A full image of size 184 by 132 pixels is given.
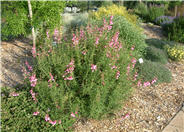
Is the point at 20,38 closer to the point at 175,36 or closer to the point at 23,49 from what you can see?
the point at 23,49

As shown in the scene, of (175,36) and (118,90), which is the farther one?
(175,36)

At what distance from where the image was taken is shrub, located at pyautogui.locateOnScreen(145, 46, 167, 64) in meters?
5.49

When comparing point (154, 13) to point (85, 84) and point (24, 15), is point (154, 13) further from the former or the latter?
point (85, 84)

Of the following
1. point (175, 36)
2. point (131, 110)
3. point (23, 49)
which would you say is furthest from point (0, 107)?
point (175, 36)

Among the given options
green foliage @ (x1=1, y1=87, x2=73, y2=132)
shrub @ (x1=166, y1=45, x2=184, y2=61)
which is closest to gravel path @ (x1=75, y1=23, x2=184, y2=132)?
green foliage @ (x1=1, y1=87, x2=73, y2=132)

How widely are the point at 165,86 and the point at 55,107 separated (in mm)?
2717

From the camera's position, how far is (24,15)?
16.9 feet

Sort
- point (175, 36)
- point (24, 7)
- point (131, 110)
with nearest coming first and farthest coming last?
point (131, 110) → point (24, 7) → point (175, 36)

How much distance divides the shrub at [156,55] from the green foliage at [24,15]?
2.84 m

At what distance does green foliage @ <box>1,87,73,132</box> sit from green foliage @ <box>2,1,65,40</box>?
2679 millimetres

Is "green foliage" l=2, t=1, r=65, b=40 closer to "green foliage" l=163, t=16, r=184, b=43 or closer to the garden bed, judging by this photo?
the garden bed

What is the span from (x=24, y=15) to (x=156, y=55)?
380cm

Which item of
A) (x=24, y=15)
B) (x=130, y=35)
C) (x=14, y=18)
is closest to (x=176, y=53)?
(x=130, y=35)

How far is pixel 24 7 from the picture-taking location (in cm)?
532
